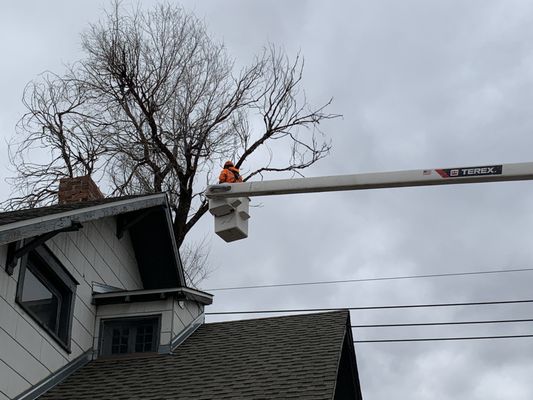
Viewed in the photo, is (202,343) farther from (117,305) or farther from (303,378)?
(303,378)

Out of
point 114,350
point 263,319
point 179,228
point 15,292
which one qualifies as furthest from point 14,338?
point 179,228

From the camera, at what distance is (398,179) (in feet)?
27.4

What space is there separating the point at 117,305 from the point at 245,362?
8.73 feet

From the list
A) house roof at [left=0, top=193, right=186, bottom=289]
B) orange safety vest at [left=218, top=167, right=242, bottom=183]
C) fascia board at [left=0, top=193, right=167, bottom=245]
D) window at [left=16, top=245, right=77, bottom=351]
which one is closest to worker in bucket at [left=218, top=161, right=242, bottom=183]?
orange safety vest at [left=218, top=167, right=242, bottom=183]

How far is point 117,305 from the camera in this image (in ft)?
49.3

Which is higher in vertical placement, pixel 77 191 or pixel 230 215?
pixel 77 191

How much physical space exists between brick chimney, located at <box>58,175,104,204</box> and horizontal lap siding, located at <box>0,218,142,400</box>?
1.35m

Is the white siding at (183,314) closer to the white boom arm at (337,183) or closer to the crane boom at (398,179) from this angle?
the white boom arm at (337,183)

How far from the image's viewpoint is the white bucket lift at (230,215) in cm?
868

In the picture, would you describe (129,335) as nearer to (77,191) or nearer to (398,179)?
(77,191)

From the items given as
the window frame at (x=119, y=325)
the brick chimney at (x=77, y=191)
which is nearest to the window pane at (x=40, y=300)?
the window frame at (x=119, y=325)

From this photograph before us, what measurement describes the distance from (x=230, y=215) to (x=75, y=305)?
616cm

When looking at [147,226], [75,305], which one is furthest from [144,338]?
[147,226]

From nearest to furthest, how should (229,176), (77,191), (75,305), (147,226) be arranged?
(229,176) < (75,305) < (147,226) < (77,191)
